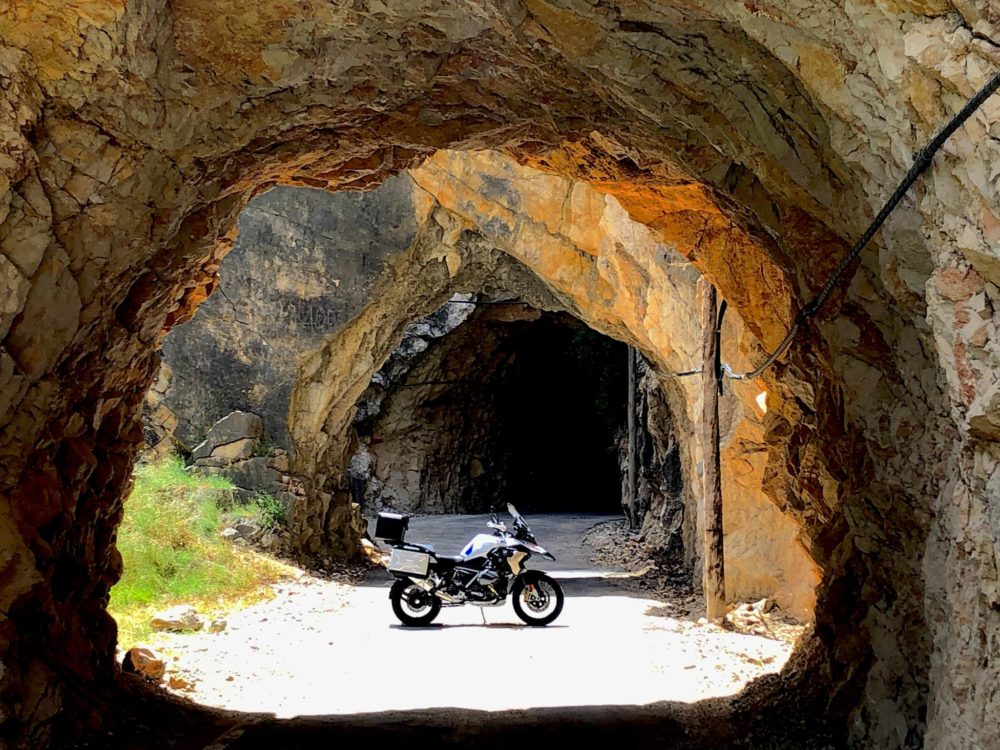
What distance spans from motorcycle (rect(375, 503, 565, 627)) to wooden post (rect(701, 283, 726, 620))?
66.9 inches

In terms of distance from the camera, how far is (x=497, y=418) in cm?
3036

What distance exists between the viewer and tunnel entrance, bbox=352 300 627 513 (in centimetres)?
2652

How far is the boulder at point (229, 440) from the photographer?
15.0m

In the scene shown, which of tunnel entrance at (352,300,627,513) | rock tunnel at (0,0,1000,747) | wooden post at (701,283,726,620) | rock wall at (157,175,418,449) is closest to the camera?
rock tunnel at (0,0,1000,747)

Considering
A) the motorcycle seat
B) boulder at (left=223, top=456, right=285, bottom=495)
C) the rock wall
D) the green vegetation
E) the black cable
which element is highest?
the rock wall

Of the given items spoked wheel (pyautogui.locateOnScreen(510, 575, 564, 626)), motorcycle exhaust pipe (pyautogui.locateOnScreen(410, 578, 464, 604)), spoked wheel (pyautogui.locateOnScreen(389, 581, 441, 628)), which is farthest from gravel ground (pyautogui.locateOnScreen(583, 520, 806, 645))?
spoked wheel (pyautogui.locateOnScreen(389, 581, 441, 628))

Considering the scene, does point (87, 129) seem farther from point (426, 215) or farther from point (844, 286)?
point (426, 215)

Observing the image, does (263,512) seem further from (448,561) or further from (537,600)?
(537,600)

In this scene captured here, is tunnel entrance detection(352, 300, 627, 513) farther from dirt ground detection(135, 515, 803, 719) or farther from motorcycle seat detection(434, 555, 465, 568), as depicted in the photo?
motorcycle seat detection(434, 555, 465, 568)

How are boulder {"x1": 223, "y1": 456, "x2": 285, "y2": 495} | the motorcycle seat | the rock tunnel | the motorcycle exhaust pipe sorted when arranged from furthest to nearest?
boulder {"x1": 223, "y1": 456, "x2": 285, "y2": 495}
the motorcycle seat
the motorcycle exhaust pipe
the rock tunnel

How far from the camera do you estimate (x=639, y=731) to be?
21.3ft

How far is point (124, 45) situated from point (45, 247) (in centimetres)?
112

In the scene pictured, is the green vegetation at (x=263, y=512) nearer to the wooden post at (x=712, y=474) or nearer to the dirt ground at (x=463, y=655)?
Result: the dirt ground at (x=463, y=655)

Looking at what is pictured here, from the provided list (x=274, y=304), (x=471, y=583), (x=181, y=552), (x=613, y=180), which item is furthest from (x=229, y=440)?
(x=613, y=180)
